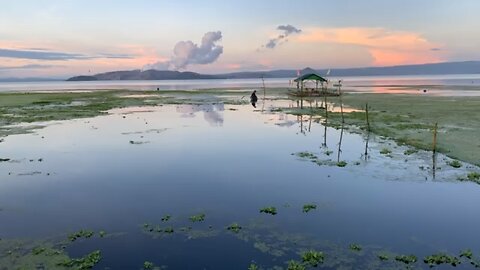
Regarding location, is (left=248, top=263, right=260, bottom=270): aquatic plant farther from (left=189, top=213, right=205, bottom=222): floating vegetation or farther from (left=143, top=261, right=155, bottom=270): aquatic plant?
(left=189, top=213, right=205, bottom=222): floating vegetation

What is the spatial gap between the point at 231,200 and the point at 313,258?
16.6 ft

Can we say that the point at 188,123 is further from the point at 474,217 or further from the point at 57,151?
the point at 474,217

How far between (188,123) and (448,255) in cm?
2779

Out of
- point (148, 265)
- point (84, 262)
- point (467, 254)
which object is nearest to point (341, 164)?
point (467, 254)

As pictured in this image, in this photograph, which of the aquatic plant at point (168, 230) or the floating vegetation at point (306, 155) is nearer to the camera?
the aquatic plant at point (168, 230)

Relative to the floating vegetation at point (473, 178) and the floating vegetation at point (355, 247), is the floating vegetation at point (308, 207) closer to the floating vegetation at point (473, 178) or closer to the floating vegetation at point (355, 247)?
the floating vegetation at point (355, 247)

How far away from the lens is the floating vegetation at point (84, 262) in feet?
29.5

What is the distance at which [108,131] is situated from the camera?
29969mm

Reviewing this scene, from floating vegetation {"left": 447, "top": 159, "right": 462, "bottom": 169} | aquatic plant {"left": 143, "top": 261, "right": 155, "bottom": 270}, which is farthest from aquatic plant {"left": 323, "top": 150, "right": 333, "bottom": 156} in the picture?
aquatic plant {"left": 143, "top": 261, "right": 155, "bottom": 270}

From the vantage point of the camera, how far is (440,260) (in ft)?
30.1

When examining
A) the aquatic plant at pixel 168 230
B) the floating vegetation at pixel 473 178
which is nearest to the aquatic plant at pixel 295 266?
the aquatic plant at pixel 168 230

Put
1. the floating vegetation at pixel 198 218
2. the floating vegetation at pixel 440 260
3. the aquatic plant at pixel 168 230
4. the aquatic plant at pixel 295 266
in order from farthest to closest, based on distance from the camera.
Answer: the floating vegetation at pixel 198 218, the aquatic plant at pixel 168 230, the floating vegetation at pixel 440 260, the aquatic plant at pixel 295 266

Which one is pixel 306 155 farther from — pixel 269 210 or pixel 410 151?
pixel 269 210

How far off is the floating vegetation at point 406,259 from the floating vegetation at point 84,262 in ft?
23.4
